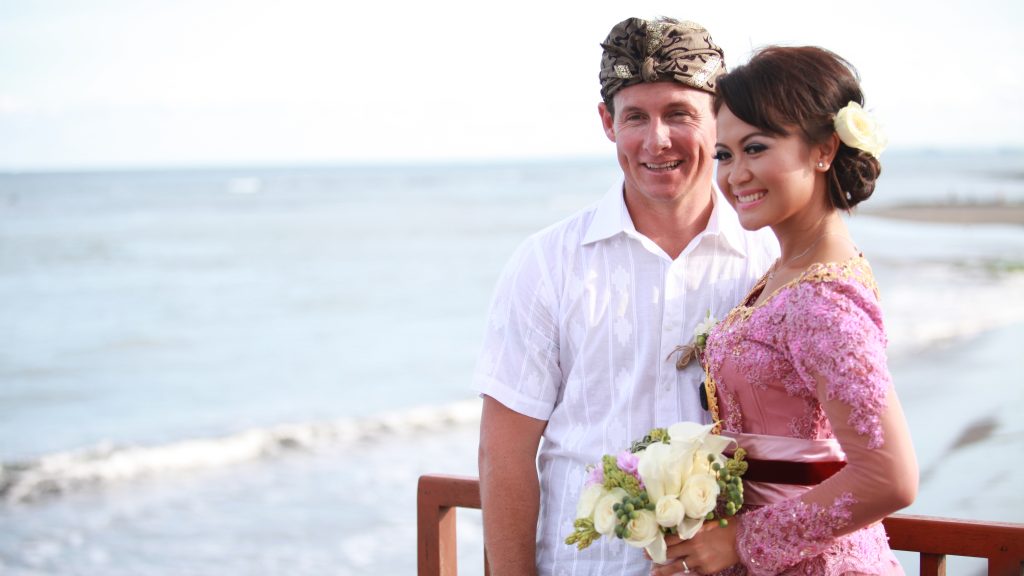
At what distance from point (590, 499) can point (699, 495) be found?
240 millimetres

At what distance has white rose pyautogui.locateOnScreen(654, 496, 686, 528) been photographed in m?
2.12

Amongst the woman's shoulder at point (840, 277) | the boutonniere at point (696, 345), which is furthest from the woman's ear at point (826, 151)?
the boutonniere at point (696, 345)

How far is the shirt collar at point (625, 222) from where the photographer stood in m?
2.81

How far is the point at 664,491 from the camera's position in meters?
2.15

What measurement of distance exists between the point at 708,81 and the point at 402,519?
5.27 m

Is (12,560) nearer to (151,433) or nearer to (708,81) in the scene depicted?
(151,433)

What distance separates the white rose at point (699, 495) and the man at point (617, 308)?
1.89ft

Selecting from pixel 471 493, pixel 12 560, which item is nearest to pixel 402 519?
pixel 12 560

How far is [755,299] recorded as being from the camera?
242 cm

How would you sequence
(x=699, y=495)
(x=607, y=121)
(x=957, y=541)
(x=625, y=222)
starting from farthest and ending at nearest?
(x=607, y=121), (x=625, y=222), (x=957, y=541), (x=699, y=495)

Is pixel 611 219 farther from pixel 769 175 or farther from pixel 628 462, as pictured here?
pixel 628 462

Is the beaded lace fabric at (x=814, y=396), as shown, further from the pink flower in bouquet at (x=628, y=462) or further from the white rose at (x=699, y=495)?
the pink flower in bouquet at (x=628, y=462)

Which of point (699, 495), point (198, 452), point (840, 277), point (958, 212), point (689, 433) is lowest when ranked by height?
point (198, 452)

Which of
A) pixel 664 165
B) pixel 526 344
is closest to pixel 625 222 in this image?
pixel 664 165
